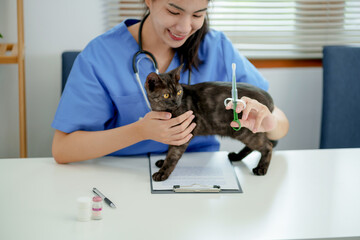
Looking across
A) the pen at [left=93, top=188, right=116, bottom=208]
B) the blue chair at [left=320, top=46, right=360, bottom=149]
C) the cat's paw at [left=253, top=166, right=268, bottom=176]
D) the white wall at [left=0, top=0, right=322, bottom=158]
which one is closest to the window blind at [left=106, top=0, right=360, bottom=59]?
the white wall at [left=0, top=0, right=322, bottom=158]

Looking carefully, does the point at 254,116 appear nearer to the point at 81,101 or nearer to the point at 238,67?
the point at 238,67

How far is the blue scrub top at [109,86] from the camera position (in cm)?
131

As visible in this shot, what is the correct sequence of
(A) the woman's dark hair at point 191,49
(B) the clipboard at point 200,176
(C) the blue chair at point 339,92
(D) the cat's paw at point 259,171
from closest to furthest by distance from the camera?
(B) the clipboard at point 200,176 → (D) the cat's paw at point 259,171 → (A) the woman's dark hair at point 191,49 → (C) the blue chair at point 339,92

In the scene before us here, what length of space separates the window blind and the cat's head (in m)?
1.24

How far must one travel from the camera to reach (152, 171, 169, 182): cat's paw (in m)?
1.14

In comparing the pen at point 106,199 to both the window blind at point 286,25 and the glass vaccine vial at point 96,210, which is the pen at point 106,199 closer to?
the glass vaccine vial at point 96,210

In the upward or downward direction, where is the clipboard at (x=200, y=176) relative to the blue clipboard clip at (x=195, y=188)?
downward

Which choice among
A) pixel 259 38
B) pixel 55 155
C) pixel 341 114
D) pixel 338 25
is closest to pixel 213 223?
pixel 55 155

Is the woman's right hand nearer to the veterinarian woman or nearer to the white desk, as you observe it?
the veterinarian woman

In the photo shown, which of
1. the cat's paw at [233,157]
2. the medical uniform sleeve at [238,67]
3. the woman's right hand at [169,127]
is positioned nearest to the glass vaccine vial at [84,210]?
the woman's right hand at [169,127]

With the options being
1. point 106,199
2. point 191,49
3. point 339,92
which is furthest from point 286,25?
point 106,199

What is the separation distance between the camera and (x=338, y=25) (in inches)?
91.7

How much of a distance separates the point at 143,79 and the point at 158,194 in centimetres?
47

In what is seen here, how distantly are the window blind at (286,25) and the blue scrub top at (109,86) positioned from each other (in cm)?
83
